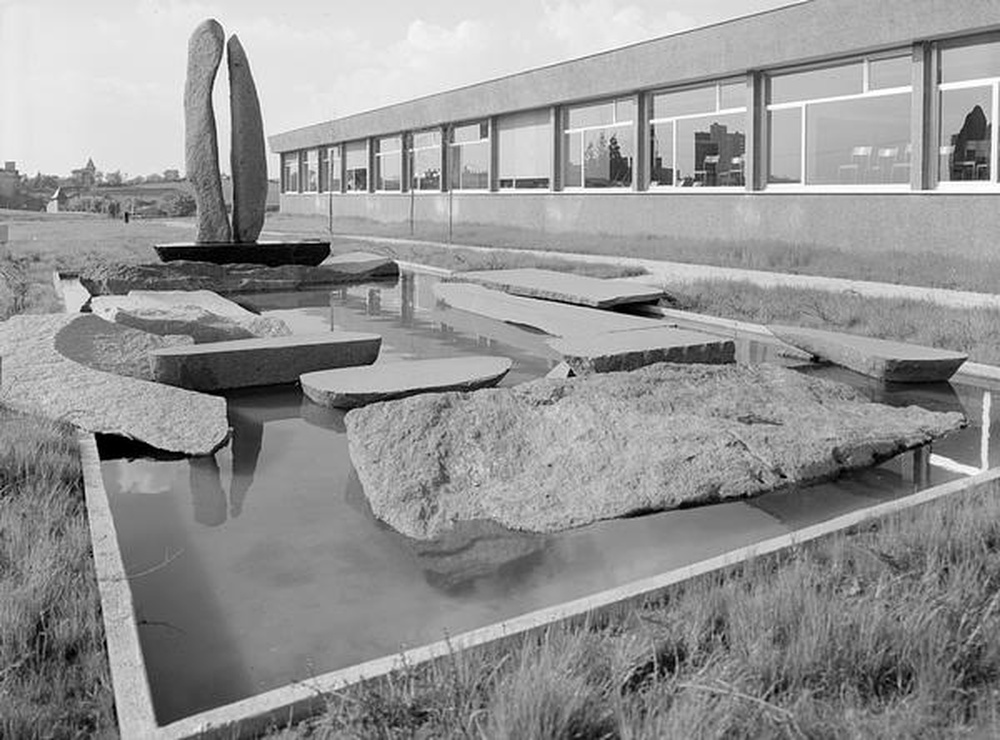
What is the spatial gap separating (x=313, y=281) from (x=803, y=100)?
10699 mm

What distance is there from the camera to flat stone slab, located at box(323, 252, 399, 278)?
54.0 feet

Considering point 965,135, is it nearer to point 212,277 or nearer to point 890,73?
point 890,73

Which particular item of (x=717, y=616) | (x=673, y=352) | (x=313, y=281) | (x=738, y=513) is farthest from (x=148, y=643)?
(x=313, y=281)

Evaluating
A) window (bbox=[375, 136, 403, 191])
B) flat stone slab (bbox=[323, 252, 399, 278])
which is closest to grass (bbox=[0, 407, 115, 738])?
flat stone slab (bbox=[323, 252, 399, 278])

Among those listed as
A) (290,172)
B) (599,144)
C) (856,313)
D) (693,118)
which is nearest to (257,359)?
(856,313)

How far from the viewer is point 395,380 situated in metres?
6.52

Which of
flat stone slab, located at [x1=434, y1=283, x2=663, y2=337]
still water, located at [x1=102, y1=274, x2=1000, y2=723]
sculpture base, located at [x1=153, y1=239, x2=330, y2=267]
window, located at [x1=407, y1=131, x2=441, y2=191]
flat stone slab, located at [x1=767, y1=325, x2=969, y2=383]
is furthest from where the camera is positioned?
window, located at [x1=407, y1=131, x2=441, y2=191]

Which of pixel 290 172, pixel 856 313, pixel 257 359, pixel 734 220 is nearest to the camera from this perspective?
pixel 257 359

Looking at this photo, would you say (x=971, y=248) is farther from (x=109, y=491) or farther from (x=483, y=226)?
(x=483, y=226)

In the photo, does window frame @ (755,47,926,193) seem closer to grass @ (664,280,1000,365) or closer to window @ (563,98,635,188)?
window @ (563,98,635,188)

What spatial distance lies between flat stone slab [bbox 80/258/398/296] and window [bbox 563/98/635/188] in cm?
1097

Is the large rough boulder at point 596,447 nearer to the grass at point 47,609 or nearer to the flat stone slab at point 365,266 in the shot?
the grass at point 47,609

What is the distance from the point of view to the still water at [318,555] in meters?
3.23

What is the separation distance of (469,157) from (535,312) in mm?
23735
